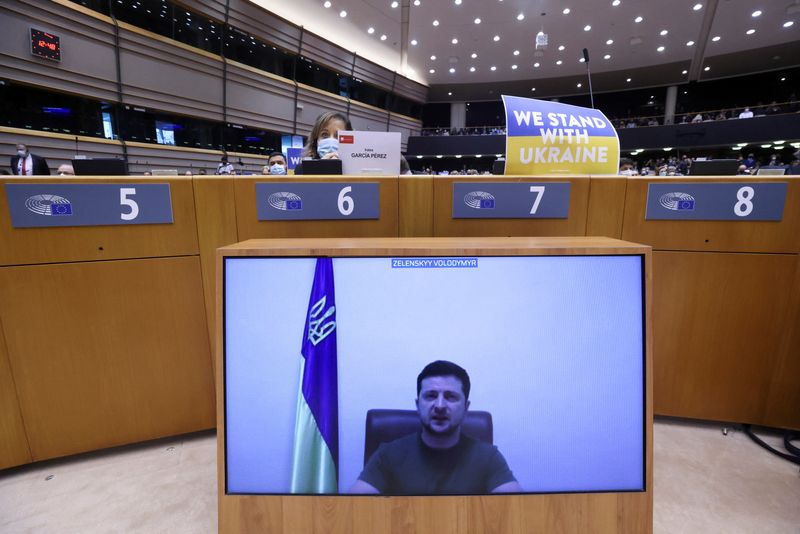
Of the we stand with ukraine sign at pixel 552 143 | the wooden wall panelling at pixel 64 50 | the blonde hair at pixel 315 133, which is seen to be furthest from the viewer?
the wooden wall panelling at pixel 64 50

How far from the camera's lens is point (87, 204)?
5.05 ft

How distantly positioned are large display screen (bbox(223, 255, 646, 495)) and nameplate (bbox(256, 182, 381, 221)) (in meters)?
0.64

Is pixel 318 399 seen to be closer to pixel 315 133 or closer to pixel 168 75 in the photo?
pixel 315 133

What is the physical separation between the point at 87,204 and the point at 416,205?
1.43 metres

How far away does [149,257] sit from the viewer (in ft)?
5.40

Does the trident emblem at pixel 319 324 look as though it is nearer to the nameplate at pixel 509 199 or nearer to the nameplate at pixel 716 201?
the nameplate at pixel 509 199

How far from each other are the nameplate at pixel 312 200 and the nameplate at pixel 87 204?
1.44ft

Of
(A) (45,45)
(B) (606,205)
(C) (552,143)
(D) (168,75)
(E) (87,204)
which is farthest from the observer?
(D) (168,75)

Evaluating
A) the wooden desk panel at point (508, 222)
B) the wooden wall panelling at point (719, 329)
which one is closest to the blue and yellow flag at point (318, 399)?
the wooden desk panel at point (508, 222)

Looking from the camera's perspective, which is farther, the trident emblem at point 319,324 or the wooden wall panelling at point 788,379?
the wooden wall panelling at point 788,379

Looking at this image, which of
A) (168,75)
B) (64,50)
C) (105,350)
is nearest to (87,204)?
(105,350)

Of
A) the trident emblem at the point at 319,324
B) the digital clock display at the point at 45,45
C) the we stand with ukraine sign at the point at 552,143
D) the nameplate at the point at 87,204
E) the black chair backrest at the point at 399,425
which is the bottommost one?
the black chair backrest at the point at 399,425

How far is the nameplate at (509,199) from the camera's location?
1683mm

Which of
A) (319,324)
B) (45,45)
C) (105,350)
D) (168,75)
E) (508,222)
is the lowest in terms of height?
(105,350)
